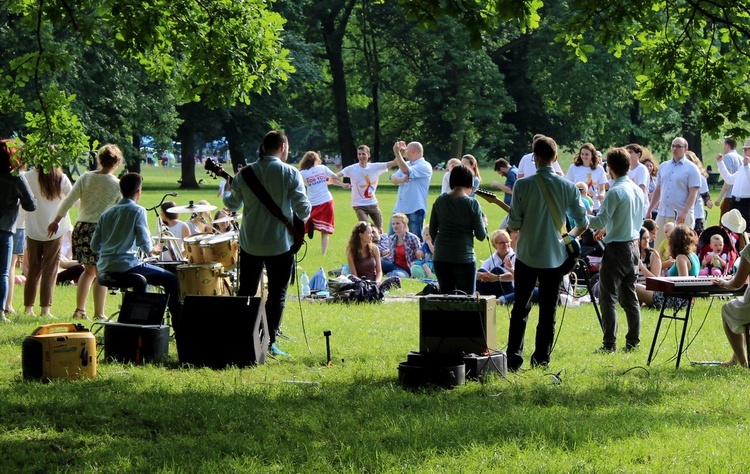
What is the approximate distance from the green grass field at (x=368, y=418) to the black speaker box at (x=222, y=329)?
61 mm

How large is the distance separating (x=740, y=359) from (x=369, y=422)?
12.5 feet

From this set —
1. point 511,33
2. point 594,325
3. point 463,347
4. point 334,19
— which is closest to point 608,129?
point 511,33

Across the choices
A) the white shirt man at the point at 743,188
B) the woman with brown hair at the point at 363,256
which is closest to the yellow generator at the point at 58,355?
the woman with brown hair at the point at 363,256

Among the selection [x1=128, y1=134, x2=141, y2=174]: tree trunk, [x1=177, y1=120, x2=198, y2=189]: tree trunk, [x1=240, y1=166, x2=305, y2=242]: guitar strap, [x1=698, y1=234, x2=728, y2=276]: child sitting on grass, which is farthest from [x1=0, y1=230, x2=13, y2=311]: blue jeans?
[x1=177, y1=120, x2=198, y2=189]: tree trunk

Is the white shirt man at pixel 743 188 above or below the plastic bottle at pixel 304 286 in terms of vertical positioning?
above

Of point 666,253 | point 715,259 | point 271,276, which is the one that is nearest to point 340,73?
point 666,253

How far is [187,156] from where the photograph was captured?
55.2 m

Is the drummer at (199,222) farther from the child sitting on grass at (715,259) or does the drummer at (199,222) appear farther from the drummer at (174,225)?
the child sitting on grass at (715,259)

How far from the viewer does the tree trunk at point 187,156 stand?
5397 cm

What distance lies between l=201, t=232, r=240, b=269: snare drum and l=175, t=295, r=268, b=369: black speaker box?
192cm

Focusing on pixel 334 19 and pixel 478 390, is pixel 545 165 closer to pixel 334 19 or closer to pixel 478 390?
pixel 478 390

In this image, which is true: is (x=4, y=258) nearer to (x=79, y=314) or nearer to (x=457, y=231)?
(x=79, y=314)

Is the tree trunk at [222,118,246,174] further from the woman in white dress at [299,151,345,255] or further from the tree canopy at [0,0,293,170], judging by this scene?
the tree canopy at [0,0,293,170]

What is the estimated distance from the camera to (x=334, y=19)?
5422 centimetres
